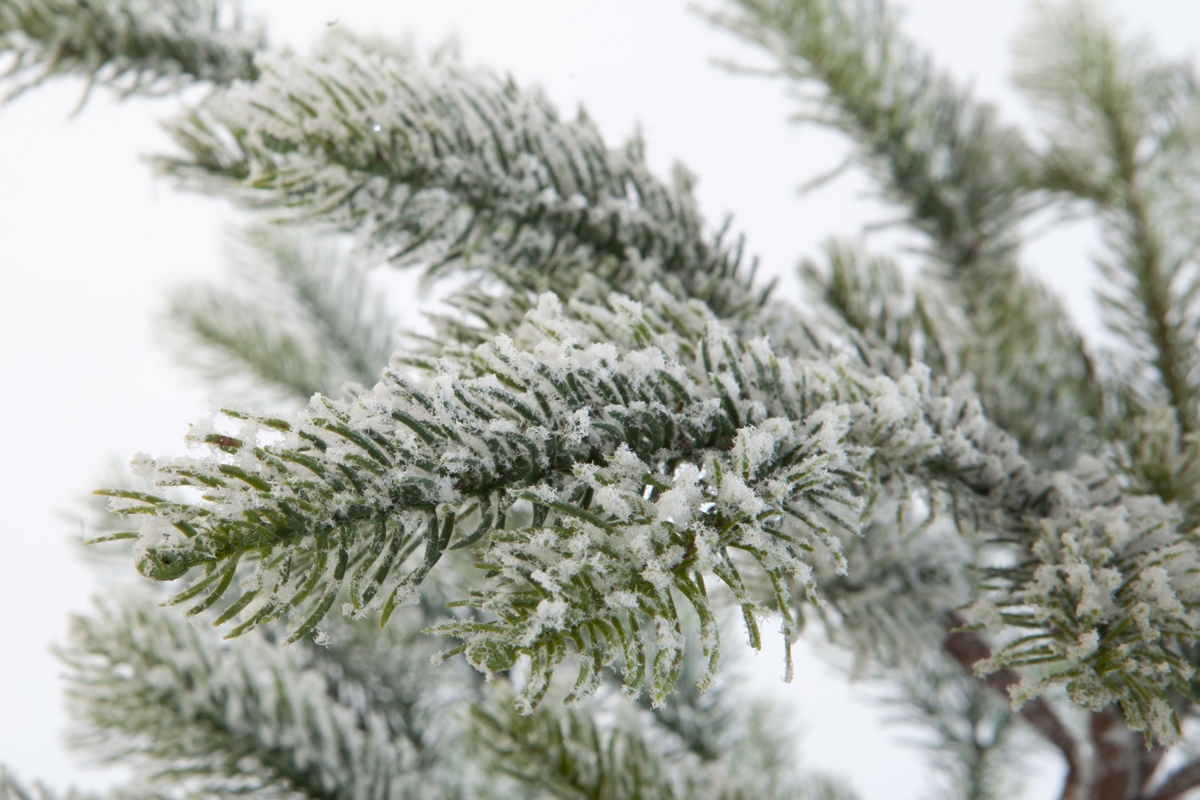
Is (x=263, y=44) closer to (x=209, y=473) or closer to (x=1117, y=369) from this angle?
(x=209, y=473)

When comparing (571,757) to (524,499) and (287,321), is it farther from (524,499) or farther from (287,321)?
(287,321)

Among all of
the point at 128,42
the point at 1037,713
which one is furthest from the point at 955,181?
the point at 128,42

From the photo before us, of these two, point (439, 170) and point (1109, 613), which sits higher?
point (439, 170)

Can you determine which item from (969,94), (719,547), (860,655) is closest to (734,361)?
(719,547)

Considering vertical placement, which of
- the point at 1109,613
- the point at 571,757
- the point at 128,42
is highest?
the point at 128,42

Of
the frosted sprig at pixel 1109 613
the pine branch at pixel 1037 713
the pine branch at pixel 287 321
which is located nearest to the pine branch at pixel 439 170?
the frosted sprig at pixel 1109 613

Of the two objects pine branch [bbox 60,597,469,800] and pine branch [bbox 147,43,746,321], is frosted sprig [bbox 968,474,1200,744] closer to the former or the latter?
pine branch [bbox 147,43,746,321]

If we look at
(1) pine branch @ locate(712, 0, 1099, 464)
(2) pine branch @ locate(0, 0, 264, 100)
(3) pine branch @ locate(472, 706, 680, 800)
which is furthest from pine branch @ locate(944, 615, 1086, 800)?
(2) pine branch @ locate(0, 0, 264, 100)
